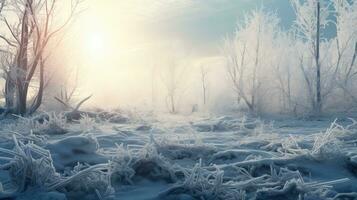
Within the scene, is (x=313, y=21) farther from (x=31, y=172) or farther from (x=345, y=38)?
(x=31, y=172)

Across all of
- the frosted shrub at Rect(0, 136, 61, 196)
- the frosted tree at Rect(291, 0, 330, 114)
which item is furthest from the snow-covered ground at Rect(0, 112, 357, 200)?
the frosted tree at Rect(291, 0, 330, 114)

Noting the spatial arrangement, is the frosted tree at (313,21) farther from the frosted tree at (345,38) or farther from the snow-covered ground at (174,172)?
the snow-covered ground at (174,172)

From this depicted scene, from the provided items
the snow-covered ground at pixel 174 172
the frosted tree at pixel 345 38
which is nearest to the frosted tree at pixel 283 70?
the frosted tree at pixel 345 38

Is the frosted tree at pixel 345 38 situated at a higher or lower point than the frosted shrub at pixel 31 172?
higher

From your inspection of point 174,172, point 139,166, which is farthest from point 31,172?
point 174,172

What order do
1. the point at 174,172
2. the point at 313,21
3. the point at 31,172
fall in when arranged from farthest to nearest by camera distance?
1. the point at 313,21
2. the point at 174,172
3. the point at 31,172

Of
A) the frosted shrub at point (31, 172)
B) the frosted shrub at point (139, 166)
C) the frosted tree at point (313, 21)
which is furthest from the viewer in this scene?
the frosted tree at point (313, 21)

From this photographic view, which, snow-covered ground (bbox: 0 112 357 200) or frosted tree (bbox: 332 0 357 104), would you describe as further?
frosted tree (bbox: 332 0 357 104)

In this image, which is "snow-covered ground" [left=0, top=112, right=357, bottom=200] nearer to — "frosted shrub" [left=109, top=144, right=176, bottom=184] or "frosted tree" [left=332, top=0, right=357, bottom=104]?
"frosted shrub" [left=109, top=144, right=176, bottom=184]

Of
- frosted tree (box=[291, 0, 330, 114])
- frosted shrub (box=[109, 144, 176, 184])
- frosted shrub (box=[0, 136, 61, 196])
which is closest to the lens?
frosted shrub (box=[0, 136, 61, 196])

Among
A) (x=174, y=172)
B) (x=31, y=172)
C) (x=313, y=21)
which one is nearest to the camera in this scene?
(x=31, y=172)

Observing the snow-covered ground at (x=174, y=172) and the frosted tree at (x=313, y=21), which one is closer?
the snow-covered ground at (x=174, y=172)

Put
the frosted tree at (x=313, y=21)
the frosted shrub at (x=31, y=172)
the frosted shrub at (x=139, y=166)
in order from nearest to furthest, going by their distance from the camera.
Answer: the frosted shrub at (x=31, y=172) → the frosted shrub at (x=139, y=166) → the frosted tree at (x=313, y=21)

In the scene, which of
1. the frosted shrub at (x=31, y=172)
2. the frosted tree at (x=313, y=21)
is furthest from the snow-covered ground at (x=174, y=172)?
the frosted tree at (x=313, y=21)
